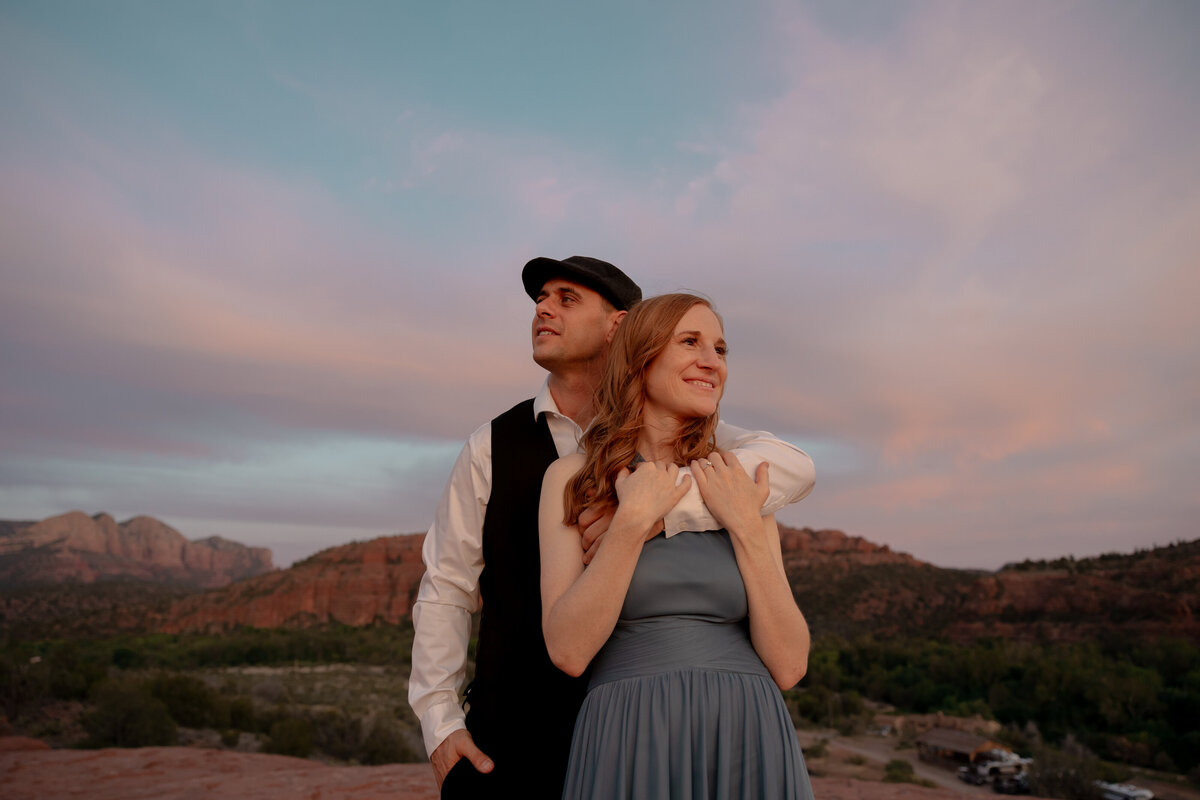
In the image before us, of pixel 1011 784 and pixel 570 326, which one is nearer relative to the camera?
pixel 570 326

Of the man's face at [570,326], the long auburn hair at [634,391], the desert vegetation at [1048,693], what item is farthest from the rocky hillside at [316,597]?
the long auburn hair at [634,391]

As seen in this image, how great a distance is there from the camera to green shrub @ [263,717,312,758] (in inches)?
512

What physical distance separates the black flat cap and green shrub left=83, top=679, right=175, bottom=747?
1360cm

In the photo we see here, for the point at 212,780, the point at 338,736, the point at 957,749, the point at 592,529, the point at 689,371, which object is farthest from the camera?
the point at 957,749

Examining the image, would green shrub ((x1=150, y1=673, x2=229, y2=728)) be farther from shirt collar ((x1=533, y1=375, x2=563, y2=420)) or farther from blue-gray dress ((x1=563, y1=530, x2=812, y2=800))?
blue-gray dress ((x1=563, y1=530, x2=812, y2=800))

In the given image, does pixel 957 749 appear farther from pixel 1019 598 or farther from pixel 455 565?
pixel 1019 598

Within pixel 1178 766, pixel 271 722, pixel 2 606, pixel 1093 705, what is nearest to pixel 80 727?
pixel 271 722

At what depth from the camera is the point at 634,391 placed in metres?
2.11

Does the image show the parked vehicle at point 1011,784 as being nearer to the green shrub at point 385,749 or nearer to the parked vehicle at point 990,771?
the parked vehicle at point 990,771

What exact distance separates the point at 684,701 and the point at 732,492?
479mm

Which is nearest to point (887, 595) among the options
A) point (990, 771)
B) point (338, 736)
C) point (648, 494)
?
point (990, 771)

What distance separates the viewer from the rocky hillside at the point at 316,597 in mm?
52969

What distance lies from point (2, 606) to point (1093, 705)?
54282 mm

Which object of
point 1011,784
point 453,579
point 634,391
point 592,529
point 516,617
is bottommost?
point 1011,784
